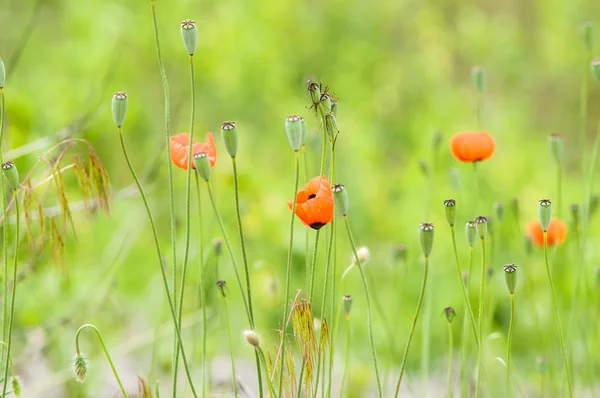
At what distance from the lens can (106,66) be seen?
2824mm

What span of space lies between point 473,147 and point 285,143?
177 centimetres

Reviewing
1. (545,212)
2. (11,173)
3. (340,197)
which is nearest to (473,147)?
(545,212)

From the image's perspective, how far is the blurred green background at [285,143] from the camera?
5.94ft

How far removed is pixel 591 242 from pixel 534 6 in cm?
264

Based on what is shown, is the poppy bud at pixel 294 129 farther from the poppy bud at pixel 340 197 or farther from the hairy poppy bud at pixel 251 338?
the hairy poppy bud at pixel 251 338

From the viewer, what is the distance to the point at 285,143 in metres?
3.01

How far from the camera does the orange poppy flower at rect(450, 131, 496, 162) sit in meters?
1.27

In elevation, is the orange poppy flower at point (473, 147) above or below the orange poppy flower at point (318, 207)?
above

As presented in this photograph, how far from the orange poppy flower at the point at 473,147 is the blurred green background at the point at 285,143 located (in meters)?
0.10

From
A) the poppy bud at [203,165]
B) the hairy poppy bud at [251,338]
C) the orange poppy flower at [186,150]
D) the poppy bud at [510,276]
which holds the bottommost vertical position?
the hairy poppy bud at [251,338]

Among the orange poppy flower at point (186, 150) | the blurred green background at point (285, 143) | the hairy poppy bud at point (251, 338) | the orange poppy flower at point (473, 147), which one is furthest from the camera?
the blurred green background at point (285, 143)

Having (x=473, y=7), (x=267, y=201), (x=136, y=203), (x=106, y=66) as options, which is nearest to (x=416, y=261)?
(x=267, y=201)

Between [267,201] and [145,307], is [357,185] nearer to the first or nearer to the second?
[267,201]

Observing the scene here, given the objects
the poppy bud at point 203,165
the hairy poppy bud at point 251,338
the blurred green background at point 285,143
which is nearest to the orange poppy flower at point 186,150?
the poppy bud at point 203,165
